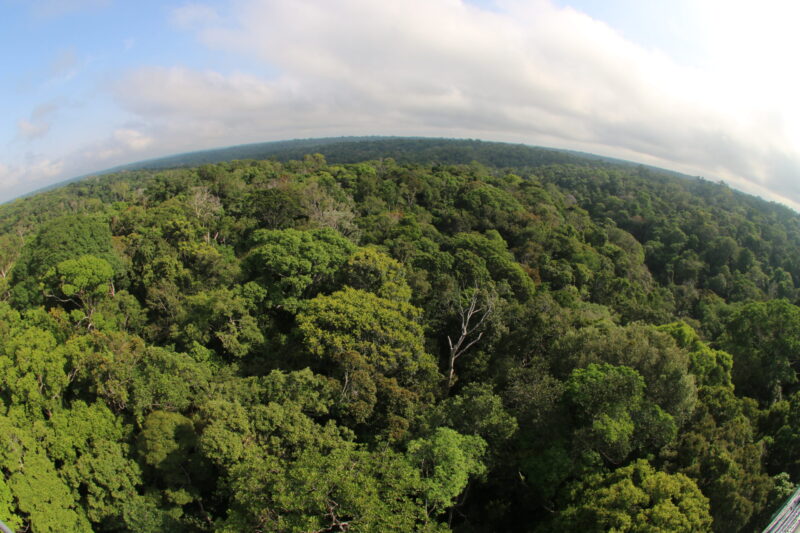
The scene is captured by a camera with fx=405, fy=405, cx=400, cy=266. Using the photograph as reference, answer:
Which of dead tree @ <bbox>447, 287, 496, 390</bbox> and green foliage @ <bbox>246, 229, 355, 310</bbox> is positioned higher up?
green foliage @ <bbox>246, 229, 355, 310</bbox>

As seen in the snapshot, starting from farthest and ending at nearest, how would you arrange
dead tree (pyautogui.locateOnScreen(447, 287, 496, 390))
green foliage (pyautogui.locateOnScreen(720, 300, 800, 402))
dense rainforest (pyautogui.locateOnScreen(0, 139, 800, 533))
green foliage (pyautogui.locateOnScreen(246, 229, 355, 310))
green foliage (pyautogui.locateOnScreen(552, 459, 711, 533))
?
green foliage (pyautogui.locateOnScreen(246, 229, 355, 310)), green foliage (pyautogui.locateOnScreen(720, 300, 800, 402)), dead tree (pyautogui.locateOnScreen(447, 287, 496, 390)), dense rainforest (pyautogui.locateOnScreen(0, 139, 800, 533)), green foliage (pyautogui.locateOnScreen(552, 459, 711, 533))

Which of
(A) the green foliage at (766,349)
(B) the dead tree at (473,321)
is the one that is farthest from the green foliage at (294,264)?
(A) the green foliage at (766,349)

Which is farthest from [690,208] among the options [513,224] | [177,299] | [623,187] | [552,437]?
[177,299]

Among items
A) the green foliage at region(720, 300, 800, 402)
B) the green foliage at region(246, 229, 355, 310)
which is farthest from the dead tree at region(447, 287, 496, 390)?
the green foliage at region(720, 300, 800, 402)

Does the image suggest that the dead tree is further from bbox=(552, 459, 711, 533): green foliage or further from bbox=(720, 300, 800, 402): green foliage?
bbox=(720, 300, 800, 402): green foliage

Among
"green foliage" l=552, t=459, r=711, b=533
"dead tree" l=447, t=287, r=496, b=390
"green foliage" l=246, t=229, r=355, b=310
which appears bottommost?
"green foliage" l=552, t=459, r=711, b=533

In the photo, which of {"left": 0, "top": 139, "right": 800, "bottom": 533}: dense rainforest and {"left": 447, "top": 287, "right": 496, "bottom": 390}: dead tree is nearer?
{"left": 0, "top": 139, "right": 800, "bottom": 533}: dense rainforest

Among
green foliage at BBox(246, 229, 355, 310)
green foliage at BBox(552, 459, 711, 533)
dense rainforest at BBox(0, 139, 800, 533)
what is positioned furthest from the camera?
green foliage at BBox(246, 229, 355, 310)

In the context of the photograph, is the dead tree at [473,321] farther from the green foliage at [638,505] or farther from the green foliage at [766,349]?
the green foliage at [766,349]

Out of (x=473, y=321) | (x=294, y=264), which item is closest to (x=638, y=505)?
(x=473, y=321)
